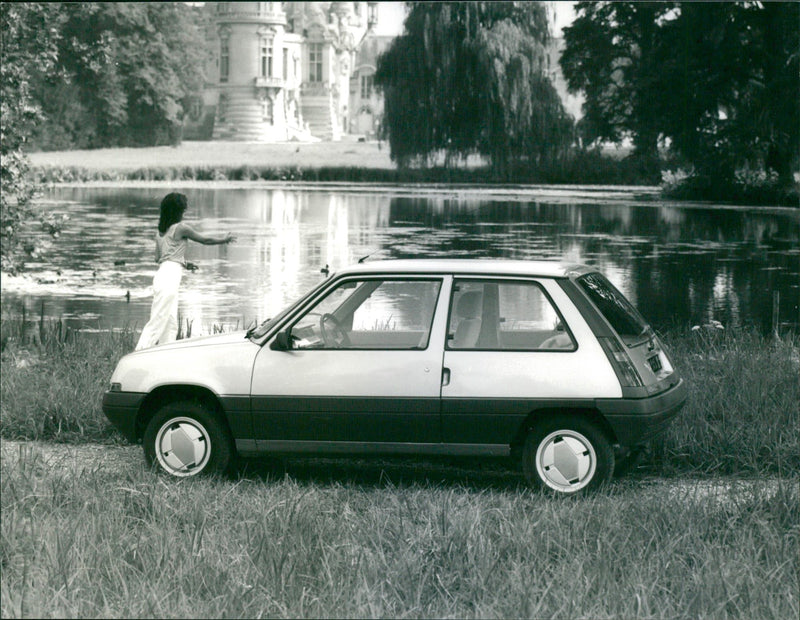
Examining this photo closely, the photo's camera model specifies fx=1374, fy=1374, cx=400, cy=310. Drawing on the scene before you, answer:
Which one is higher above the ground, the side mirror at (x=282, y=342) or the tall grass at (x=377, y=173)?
the tall grass at (x=377, y=173)

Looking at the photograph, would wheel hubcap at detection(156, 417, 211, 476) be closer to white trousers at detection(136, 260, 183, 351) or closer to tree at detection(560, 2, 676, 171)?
white trousers at detection(136, 260, 183, 351)

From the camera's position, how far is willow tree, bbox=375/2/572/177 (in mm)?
52250

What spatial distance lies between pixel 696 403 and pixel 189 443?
12.3 ft

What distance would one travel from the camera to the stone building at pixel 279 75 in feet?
261

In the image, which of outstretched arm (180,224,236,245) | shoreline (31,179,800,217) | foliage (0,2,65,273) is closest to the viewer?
outstretched arm (180,224,236,245)

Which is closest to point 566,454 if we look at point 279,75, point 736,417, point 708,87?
point 736,417

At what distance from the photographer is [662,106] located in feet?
154

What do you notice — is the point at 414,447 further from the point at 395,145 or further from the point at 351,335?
the point at 395,145

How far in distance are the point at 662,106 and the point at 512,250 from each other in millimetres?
18486

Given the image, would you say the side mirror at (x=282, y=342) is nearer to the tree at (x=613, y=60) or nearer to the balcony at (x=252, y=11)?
the tree at (x=613, y=60)

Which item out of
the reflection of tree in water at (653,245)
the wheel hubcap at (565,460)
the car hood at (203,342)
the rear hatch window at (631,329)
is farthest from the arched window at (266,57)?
the wheel hubcap at (565,460)

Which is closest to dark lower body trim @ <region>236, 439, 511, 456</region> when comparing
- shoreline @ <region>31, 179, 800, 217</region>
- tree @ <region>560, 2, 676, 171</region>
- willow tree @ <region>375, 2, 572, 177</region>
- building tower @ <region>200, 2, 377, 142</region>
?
tree @ <region>560, 2, 676, 171</region>

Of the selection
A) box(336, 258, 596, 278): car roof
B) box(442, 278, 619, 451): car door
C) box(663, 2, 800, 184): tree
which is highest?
box(663, 2, 800, 184): tree

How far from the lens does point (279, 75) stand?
3083 inches
